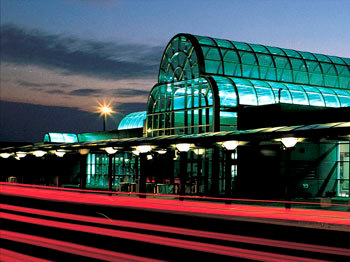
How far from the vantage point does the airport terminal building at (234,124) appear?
109 feet

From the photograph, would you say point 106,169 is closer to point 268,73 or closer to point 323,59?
point 268,73

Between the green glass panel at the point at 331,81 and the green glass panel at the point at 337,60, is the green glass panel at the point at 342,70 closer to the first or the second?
the green glass panel at the point at 337,60

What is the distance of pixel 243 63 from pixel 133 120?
30.0m

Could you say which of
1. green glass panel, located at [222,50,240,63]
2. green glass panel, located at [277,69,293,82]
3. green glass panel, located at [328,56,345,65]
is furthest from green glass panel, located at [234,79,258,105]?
green glass panel, located at [328,56,345,65]

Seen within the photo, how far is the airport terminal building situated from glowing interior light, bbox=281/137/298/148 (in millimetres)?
266

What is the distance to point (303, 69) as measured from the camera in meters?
46.2

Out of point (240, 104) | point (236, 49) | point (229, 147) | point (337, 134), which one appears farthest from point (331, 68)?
point (337, 134)

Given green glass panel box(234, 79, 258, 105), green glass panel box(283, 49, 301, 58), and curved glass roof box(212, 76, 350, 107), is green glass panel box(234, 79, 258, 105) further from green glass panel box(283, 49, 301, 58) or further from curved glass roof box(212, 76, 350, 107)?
green glass panel box(283, 49, 301, 58)

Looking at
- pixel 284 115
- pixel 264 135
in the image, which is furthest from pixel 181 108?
pixel 264 135

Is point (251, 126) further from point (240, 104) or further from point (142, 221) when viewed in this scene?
point (142, 221)

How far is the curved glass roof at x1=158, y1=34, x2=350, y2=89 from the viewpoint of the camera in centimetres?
4144

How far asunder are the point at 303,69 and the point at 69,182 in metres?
29.1

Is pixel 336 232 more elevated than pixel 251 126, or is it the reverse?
pixel 251 126

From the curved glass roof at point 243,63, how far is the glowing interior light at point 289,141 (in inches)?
633
